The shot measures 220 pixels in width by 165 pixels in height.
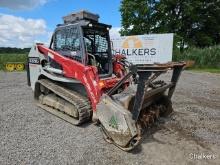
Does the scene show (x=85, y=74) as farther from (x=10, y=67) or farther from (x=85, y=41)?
(x=10, y=67)

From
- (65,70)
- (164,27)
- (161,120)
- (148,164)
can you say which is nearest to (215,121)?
(161,120)

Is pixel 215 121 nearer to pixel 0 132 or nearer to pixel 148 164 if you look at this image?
pixel 148 164

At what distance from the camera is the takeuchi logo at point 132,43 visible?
20.4 metres

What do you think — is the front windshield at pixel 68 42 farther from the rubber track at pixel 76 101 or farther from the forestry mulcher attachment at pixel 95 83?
the rubber track at pixel 76 101

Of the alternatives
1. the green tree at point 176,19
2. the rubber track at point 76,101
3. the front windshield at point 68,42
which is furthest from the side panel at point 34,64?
the green tree at point 176,19

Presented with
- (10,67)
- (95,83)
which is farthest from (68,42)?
(10,67)

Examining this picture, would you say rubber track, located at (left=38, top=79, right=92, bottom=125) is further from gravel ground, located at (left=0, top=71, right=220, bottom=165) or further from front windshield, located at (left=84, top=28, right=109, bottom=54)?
front windshield, located at (left=84, top=28, right=109, bottom=54)

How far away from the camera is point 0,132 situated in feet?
19.0

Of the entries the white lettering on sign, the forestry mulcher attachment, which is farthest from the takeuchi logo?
the forestry mulcher attachment

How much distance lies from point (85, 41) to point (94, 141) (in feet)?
7.81

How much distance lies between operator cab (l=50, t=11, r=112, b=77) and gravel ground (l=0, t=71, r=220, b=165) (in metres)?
1.51

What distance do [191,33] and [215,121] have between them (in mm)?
30370

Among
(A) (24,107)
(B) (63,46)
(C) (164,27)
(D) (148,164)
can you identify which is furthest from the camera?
(C) (164,27)

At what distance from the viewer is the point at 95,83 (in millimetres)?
5855
